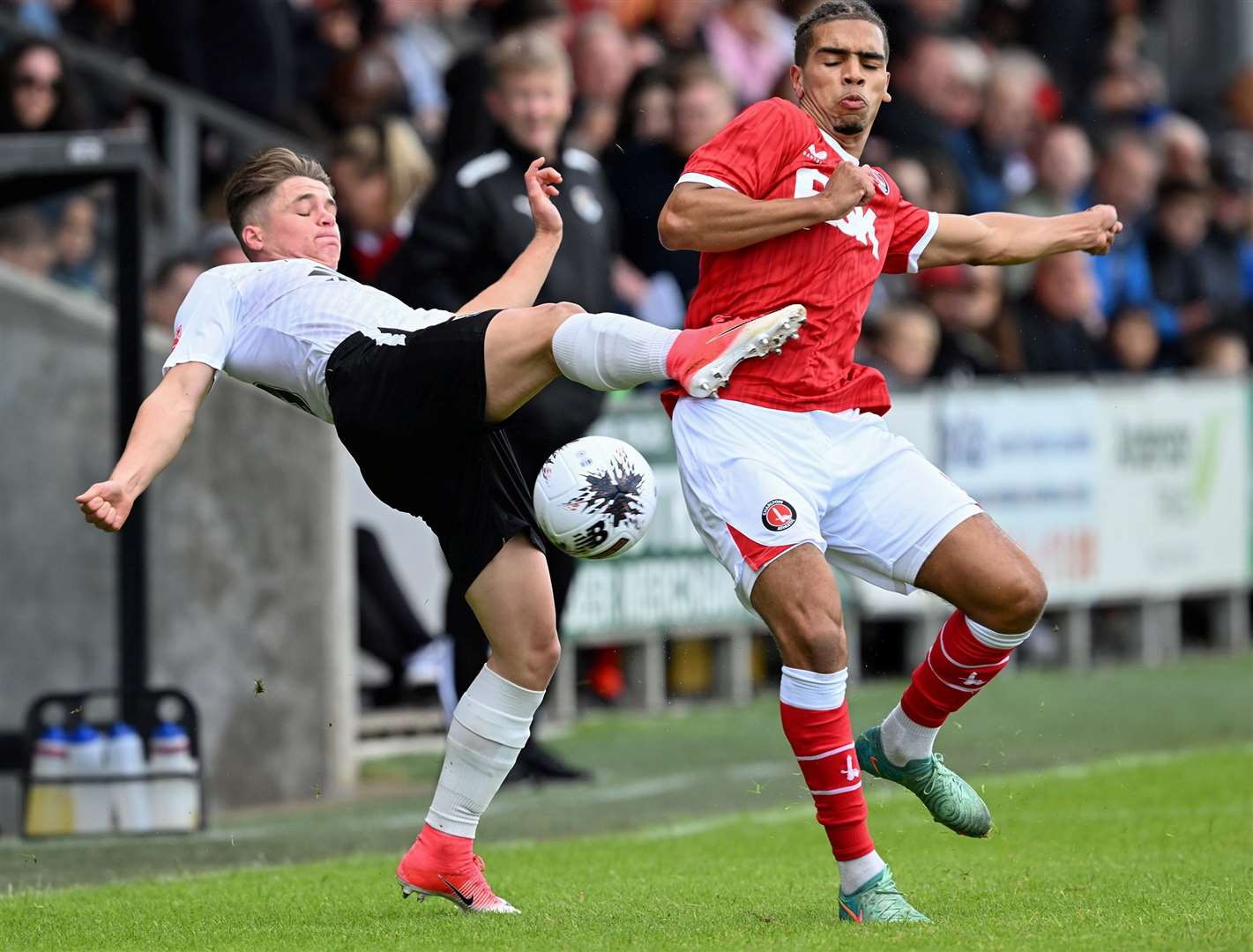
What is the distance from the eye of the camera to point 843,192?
625cm

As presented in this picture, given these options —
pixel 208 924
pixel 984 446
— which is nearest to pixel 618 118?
pixel 984 446

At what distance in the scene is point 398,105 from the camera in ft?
45.5

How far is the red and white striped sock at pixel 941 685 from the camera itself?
668cm

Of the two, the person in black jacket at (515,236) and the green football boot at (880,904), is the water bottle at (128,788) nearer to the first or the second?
the person in black jacket at (515,236)

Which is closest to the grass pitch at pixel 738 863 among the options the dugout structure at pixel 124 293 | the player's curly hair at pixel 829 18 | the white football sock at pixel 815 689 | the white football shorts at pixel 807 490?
the white football sock at pixel 815 689

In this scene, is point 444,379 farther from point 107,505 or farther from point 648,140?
point 648,140

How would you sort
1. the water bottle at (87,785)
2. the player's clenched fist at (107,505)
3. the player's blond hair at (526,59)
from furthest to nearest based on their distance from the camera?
the player's blond hair at (526,59), the water bottle at (87,785), the player's clenched fist at (107,505)

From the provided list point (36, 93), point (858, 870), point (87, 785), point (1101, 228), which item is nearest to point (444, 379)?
point (858, 870)

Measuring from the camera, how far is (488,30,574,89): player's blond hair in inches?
385

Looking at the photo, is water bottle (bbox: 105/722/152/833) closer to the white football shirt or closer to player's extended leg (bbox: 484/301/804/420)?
the white football shirt

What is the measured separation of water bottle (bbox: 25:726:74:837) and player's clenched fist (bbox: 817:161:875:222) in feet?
14.5

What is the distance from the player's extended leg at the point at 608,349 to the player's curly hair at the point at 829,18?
925mm

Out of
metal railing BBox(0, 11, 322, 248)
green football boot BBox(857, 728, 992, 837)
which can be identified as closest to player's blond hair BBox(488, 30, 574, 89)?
metal railing BBox(0, 11, 322, 248)

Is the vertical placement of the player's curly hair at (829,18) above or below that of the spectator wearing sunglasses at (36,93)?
below
